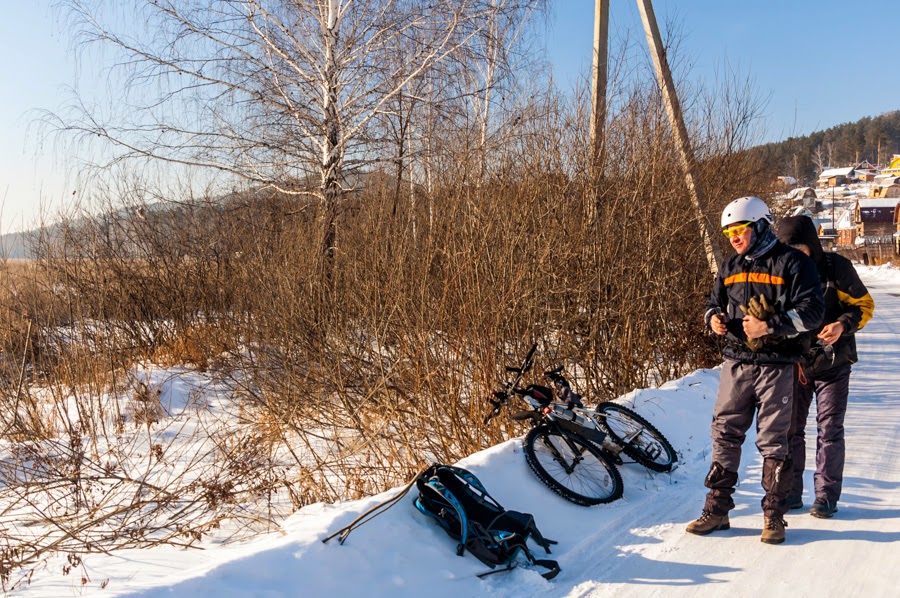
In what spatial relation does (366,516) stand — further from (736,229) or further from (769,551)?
(736,229)

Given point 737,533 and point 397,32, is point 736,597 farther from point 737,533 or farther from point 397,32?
point 397,32

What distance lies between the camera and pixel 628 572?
3568 millimetres

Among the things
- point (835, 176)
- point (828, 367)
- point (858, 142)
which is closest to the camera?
point (828, 367)

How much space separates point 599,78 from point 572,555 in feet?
21.1

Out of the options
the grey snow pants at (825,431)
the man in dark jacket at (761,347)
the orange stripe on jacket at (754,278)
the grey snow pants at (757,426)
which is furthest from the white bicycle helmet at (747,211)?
the grey snow pants at (825,431)

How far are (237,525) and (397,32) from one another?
271 inches

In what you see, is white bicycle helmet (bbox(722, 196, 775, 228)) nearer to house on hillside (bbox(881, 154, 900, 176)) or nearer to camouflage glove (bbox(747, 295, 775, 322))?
camouflage glove (bbox(747, 295, 775, 322))

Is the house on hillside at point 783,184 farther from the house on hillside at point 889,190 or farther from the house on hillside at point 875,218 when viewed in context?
the house on hillside at point 889,190

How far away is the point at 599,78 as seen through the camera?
8.38m

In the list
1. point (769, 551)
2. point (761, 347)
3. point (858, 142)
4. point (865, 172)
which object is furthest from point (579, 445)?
point (858, 142)

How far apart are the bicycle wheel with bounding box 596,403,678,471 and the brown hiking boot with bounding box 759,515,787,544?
1.25 meters

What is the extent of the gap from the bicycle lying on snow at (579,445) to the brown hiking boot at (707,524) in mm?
665

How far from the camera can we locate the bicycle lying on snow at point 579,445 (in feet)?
15.2

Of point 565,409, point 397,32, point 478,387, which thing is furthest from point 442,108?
point 565,409
